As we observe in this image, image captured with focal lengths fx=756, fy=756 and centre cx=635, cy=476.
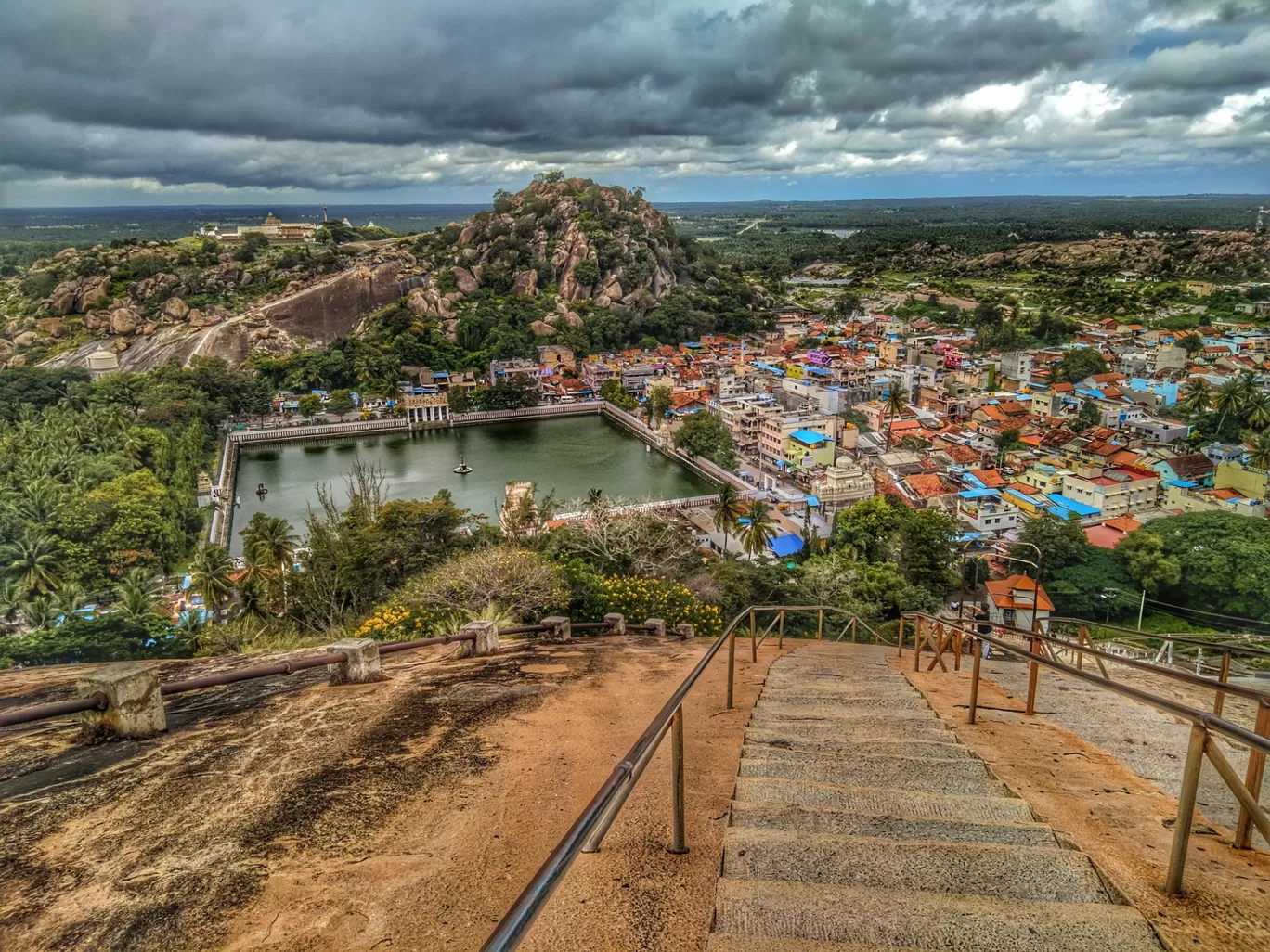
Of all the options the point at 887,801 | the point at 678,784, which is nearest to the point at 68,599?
the point at 678,784

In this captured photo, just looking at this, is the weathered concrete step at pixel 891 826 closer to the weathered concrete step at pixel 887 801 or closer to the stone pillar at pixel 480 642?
the weathered concrete step at pixel 887 801

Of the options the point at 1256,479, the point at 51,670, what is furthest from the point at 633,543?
the point at 1256,479

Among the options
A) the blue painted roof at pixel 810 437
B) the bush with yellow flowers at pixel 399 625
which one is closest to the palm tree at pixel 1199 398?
the blue painted roof at pixel 810 437

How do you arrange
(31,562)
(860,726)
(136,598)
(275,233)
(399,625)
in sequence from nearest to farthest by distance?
(860,726), (399,625), (136,598), (31,562), (275,233)

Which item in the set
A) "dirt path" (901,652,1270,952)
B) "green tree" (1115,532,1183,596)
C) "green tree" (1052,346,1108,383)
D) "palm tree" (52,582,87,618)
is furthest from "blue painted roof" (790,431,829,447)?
"dirt path" (901,652,1270,952)

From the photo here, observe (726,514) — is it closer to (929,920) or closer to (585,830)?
(929,920)
